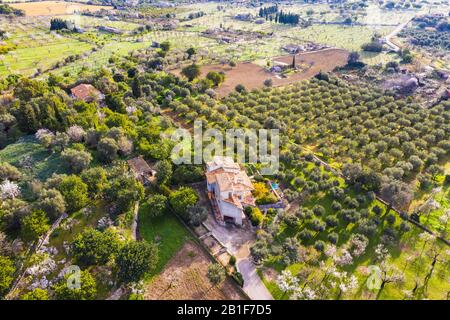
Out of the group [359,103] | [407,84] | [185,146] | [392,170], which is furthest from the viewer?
[407,84]

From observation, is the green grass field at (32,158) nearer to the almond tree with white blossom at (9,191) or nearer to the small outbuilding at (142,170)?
the almond tree with white blossom at (9,191)

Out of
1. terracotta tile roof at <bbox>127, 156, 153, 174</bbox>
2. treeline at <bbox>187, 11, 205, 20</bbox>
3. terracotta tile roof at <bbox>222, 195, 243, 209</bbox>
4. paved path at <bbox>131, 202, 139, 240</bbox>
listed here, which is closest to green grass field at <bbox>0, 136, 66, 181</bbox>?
terracotta tile roof at <bbox>127, 156, 153, 174</bbox>

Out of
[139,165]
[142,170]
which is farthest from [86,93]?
[142,170]

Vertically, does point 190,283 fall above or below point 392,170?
below

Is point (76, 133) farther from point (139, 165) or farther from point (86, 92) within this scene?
point (86, 92)

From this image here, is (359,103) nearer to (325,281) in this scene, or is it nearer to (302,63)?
(302,63)

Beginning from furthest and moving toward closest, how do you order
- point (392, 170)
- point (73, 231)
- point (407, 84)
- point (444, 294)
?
point (407, 84), point (392, 170), point (73, 231), point (444, 294)

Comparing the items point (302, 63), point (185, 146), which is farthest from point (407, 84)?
point (185, 146)

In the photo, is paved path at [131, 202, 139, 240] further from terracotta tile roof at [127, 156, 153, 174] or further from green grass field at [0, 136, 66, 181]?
green grass field at [0, 136, 66, 181]
